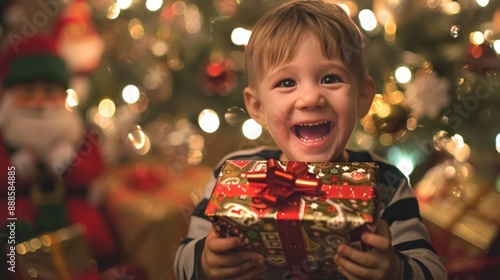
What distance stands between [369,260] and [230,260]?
0.20m

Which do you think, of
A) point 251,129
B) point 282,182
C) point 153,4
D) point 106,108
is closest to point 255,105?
point 282,182

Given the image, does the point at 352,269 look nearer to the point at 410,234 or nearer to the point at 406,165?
the point at 410,234

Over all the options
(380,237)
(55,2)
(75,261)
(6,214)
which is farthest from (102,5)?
(380,237)

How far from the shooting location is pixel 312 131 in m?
0.87

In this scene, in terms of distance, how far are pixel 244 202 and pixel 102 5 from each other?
1119 millimetres

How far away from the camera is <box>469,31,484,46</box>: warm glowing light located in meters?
1.39

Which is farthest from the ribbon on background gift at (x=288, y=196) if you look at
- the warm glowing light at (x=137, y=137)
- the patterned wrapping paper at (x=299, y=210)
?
the warm glowing light at (x=137, y=137)

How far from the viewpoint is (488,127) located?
4.83ft

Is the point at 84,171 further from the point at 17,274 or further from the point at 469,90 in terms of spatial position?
the point at 469,90

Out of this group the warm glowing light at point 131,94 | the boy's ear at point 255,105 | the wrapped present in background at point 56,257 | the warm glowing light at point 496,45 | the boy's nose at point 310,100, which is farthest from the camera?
the warm glowing light at point 131,94

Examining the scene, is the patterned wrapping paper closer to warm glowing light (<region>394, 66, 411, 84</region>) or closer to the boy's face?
the boy's face

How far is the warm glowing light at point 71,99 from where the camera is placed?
5.35 ft

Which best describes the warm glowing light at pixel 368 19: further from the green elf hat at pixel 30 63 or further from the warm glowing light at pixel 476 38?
the green elf hat at pixel 30 63

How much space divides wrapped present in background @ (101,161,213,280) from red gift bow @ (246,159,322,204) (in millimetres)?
656
